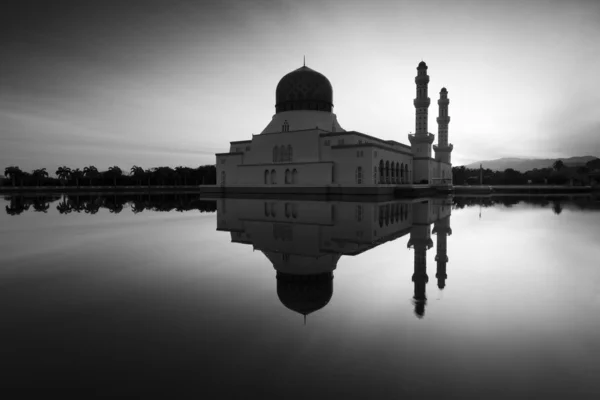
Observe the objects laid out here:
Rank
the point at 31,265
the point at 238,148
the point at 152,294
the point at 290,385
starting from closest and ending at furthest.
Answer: the point at 290,385 < the point at 152,294 < the point at 31,265 < the point at 238,148

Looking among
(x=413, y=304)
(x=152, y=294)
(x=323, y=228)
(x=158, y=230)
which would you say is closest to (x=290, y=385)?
(x=413, y=304)

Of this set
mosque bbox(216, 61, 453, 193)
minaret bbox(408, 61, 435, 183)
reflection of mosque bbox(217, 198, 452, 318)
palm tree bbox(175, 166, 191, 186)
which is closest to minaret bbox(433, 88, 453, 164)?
mosque bbox(216, 61, 453, 193)

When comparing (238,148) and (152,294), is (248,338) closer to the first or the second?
(152,294)

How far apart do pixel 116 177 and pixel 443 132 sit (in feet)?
183

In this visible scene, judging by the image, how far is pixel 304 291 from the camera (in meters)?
4.32

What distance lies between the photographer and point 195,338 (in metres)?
2.96

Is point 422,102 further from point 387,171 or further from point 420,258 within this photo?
point 420,258

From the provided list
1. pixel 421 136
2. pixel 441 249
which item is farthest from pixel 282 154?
pixel 441 249

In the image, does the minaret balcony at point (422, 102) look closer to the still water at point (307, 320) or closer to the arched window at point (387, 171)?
the arched window at point (387, 171)

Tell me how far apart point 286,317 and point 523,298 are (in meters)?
2.72

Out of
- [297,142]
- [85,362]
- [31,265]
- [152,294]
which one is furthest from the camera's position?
[297,142]

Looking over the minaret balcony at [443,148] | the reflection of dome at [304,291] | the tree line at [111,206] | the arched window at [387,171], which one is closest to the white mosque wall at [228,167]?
the tree line at [111,206]

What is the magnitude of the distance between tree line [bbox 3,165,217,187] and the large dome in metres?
33.1

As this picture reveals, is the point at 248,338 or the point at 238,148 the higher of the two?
the point at 238,148
